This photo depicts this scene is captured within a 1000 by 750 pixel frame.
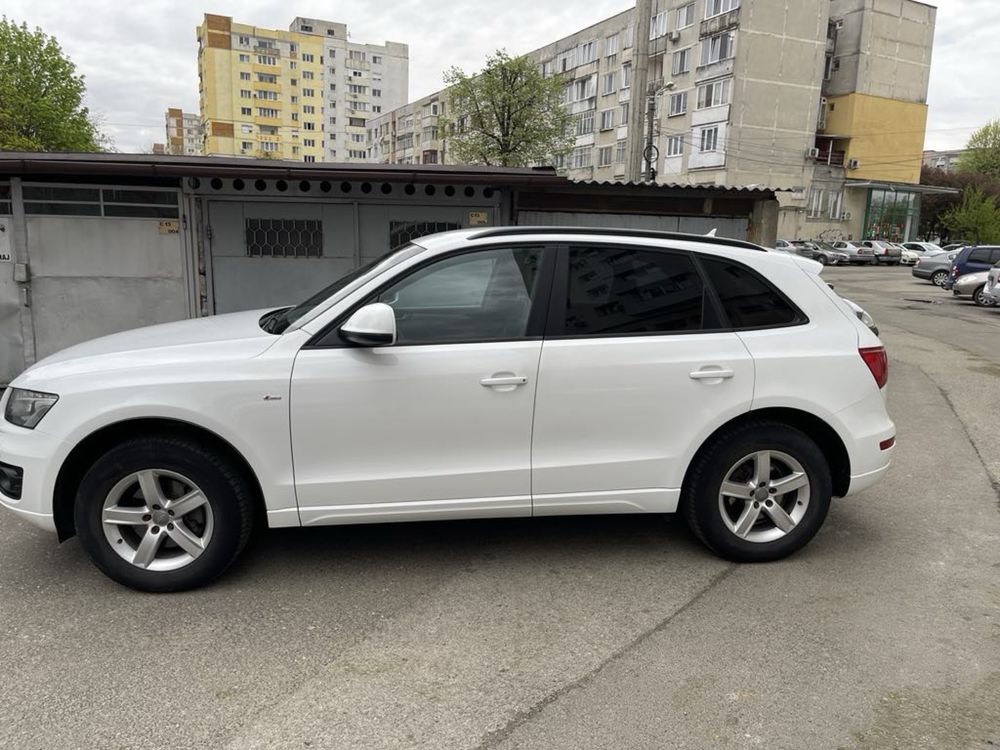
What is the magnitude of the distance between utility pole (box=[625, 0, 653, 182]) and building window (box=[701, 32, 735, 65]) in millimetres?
39973

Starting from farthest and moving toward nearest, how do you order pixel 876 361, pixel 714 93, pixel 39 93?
pixel 714 93 → pixel 39 93 → pixel 876 361

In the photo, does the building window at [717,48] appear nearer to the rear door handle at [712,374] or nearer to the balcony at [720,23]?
the balcony at [720,23]

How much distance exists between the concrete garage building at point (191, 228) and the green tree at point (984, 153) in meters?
74.8

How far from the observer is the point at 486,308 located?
12.3 ft

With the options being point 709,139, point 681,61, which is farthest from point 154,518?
point 681,61

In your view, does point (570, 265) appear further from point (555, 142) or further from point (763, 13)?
point (763, 13)

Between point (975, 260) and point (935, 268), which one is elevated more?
point (975, 260)

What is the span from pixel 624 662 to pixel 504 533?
146 centimetres

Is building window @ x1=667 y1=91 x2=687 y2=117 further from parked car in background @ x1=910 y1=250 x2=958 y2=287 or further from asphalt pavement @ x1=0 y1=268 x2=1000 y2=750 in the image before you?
asphalt pavement @ x1=0 y1=268 x2=1000 y2=750

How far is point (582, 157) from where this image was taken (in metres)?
63.2

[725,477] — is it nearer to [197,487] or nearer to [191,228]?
[197,487]

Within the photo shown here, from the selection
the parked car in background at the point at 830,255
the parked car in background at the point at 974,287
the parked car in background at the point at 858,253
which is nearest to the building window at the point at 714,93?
the parked car in background at the point at 830,255

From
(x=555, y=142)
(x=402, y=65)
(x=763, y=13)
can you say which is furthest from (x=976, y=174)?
(x=402, y=65)

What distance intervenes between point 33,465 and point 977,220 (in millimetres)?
59133
